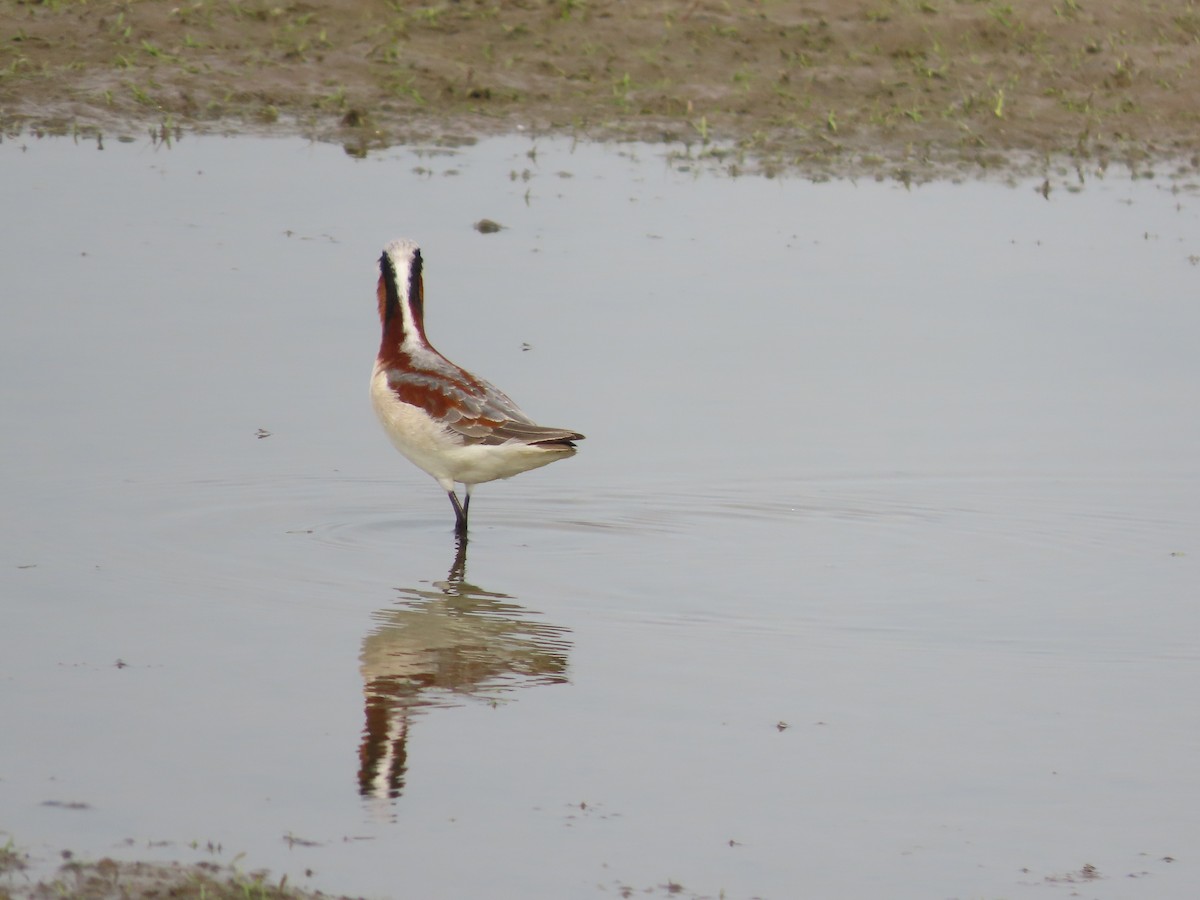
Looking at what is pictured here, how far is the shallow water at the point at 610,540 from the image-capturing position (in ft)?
16.8

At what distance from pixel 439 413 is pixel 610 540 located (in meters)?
0.85

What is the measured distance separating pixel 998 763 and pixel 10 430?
486 cm

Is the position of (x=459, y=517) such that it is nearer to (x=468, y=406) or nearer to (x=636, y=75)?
(x=468, y=406)

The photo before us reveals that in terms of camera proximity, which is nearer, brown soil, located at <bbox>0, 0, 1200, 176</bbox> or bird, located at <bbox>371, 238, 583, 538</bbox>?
bird, located at <bbox>371, 238, 583, 538</bbox>

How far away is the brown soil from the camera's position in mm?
15711

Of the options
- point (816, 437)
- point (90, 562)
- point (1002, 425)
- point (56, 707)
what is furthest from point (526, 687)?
point (1002, 425)

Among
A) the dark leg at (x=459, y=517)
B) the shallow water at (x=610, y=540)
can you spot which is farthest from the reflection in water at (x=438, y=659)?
the dark leg at (x=459, y=517)

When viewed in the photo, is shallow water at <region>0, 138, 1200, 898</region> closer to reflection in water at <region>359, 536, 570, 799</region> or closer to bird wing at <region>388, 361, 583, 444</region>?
reflection in water at <region>359, 536, 570, 799</region>

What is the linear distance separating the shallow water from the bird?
→ 0.31m

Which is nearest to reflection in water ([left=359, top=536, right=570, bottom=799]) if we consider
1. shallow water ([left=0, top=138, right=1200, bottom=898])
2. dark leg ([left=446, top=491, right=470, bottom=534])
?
shallow water ([left=0, top=138, right=1200, bottom=898])

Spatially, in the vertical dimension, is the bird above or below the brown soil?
below

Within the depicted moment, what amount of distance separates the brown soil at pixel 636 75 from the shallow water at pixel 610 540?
1.10m

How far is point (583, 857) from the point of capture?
487cm

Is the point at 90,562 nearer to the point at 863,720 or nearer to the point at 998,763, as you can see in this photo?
the point at 863,720
